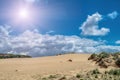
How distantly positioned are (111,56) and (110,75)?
248 inches

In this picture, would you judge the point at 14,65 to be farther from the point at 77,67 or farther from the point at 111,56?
the point at 111,56

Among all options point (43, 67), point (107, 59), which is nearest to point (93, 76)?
point (107, 59)

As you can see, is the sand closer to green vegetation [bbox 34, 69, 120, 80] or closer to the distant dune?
the distant dune

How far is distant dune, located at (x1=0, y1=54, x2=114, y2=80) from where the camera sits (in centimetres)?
2378

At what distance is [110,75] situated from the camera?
22.3 metres

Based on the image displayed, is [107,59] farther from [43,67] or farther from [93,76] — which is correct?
[43,67]

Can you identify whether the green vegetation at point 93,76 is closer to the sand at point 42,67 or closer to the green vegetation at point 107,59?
the sand at point 42,67

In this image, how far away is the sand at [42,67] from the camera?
936 inches

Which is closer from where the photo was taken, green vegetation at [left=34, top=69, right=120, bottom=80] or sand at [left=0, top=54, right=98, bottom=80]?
green vegetation at [left=34, top=69, right=120, bottom=80]

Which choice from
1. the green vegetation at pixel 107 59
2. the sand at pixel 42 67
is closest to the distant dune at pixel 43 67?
the sand at pixel 42 67

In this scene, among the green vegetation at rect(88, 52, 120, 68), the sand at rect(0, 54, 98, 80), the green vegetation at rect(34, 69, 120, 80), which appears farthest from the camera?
the green vegetation at rect(88, 52, 120, 68)

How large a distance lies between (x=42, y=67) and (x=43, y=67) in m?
0.10

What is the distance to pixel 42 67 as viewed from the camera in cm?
2744

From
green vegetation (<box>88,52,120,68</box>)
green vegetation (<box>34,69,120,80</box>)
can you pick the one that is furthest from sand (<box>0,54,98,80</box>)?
green vegetation (<box>34,69,120,80</box>)
